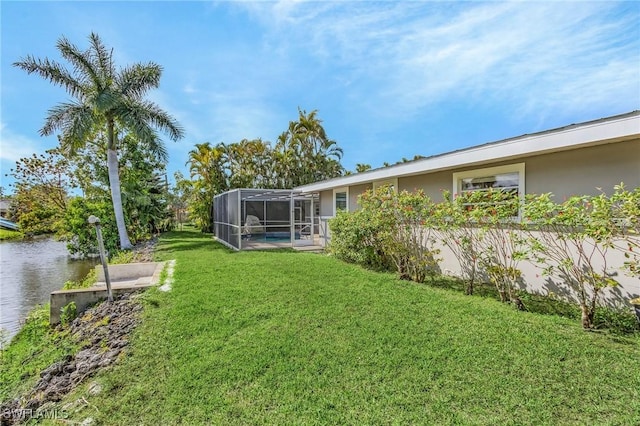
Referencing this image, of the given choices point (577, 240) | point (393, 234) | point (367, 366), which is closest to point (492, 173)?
point (577, 240)

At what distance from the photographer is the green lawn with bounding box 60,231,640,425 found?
2.75 m

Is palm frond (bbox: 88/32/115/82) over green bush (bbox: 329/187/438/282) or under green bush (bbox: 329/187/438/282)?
over

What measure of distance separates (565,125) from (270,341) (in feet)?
18.4

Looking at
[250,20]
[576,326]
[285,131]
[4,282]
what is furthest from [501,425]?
[285,131]

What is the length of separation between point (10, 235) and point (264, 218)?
27.1 metres

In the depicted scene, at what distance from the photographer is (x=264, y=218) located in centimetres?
1873

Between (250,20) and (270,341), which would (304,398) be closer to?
(270,341)

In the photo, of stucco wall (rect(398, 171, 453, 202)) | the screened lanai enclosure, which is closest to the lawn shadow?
the screened lanai enclosure

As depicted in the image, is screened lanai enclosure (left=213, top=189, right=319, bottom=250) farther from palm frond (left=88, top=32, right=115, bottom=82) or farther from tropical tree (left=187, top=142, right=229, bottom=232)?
palm frond (left=88, top=32, right=115, bottom=82)

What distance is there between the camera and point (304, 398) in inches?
117

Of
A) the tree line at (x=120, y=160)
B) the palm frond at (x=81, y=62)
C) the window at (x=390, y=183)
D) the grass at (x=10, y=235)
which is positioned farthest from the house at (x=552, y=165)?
the grass at (x=10, y=235)

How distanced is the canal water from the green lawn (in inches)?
206

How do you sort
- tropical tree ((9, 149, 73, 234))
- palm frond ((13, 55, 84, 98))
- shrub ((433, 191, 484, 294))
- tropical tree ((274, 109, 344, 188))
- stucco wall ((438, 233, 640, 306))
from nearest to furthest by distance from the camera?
1. stucco wall ((438, 233, 640, 306))
2. shrub ((433, 191, 484, 294))
3. palm frond ((13, 55, 84, 98))
4. tropical tree ((9, 149, 73, 234))
5. tropical tree ((274, 109, 344, 188))

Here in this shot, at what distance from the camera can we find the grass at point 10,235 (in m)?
27.4
